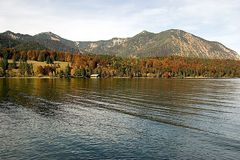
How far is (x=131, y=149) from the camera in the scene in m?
45.4

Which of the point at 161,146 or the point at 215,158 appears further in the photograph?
the point at 161,146

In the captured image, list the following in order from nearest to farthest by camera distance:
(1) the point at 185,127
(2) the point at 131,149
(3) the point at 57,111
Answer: (2) the point at 131,149 → (1) the point at 185,127 → (3) the point at 57,111

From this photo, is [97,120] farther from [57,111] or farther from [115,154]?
[115,154]

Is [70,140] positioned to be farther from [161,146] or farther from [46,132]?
[161,146]

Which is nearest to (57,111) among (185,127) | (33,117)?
(33,117)

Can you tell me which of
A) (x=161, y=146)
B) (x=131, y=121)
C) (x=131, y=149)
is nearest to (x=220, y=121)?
(x=131, y=121)

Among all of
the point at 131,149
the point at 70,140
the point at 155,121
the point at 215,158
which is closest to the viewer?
the point at 215,158

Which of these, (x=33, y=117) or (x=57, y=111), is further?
Result: (x=57, y=111)

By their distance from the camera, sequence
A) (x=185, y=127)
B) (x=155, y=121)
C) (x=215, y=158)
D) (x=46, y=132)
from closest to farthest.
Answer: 1. (x=215, y=158)
2. (x=46, y=132)
3. (x=185, y=127)
4. (x=155, y=121)

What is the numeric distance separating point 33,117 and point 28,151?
26679mm

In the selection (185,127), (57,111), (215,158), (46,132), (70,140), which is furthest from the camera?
(57,111)

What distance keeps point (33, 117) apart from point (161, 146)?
35.0 meters

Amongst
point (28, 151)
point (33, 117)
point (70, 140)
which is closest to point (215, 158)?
point (70, 140)

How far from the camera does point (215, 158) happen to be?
4156cm
